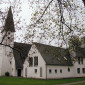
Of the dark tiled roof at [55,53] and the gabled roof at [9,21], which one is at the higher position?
the gabled roof at [9,21]

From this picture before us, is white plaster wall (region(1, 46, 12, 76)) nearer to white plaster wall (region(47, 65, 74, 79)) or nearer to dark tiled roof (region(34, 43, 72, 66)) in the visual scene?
dark tiled roof (region(34, 43, 72, 66))

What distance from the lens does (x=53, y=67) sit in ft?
122

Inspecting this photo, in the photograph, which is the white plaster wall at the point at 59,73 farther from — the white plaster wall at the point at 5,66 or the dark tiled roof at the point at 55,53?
the white plaster wall at the point at 5,66

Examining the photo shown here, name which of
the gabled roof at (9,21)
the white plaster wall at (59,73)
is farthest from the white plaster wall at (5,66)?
the gabled roof at (9,21)

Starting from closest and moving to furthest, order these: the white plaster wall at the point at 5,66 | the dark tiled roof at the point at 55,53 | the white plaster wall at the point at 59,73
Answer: the dark tiled roof at the point at 55,53, the white plaster wall at the point at 59,73, the white plaster wall at the point at 5,66

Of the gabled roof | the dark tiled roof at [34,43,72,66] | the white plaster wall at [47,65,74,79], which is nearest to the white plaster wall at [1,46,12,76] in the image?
the dark tiled roof at [34,43,72,66]

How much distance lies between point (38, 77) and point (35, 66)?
3.10m

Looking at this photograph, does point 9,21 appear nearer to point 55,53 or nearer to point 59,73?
point 55,53

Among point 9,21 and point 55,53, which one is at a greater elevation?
point 9,21

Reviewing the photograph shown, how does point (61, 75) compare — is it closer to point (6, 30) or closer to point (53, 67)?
point (53, 67)

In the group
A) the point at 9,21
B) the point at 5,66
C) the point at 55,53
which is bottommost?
the point at 5,66

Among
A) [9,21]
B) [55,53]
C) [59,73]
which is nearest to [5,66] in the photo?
[59,73]

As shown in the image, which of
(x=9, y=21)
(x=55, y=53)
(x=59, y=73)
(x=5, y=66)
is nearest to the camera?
(x=55, y=53)

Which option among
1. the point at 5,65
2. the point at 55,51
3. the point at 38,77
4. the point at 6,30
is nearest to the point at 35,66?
the point at 38,77
